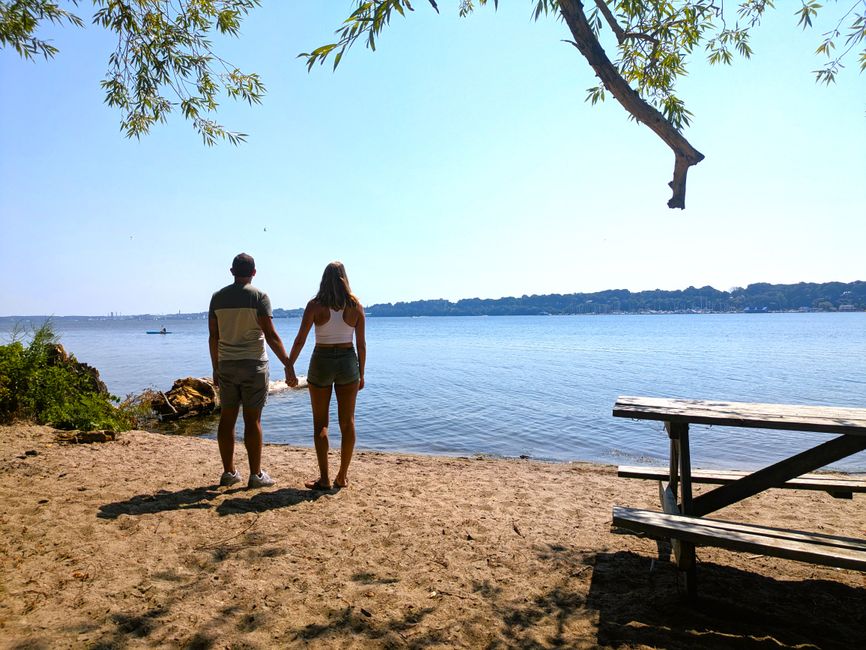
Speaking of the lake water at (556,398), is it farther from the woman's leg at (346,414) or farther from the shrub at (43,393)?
the woman's leg at (346,414)

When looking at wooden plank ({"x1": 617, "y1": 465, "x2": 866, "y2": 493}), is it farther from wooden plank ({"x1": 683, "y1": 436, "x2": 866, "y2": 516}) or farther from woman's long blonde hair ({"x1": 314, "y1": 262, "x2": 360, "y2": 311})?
woman's long blonde hair ({"x1": 314, "y1": 262, "x2": 360, "y2": 311})

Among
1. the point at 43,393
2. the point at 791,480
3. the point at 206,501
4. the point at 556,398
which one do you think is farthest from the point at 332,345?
the point at 556,398

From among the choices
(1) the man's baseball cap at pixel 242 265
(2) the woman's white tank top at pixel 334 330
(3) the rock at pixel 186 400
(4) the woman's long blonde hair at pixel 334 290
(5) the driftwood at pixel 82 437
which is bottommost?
(3) the rock at pixel 186 400

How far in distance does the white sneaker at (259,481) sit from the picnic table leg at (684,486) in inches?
155

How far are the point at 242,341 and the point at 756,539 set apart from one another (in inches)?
176

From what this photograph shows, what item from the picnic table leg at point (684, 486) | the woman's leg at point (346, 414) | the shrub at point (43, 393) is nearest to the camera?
the picnic table leg at point (684, 486)

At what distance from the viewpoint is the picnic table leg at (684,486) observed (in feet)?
10.3

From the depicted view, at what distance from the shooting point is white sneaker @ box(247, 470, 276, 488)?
543 cm

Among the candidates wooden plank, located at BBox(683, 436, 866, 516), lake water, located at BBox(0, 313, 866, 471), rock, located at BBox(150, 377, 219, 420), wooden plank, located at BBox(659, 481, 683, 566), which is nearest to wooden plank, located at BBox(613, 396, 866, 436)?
wooden plank, located at BBox(683, 436, 866, 516)

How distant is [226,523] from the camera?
4344mm

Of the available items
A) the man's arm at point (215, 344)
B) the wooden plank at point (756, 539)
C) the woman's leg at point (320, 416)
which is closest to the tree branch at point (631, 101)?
the wooden plank at point (756, 539)

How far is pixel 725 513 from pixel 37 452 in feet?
25.8

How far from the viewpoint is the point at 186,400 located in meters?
13.4

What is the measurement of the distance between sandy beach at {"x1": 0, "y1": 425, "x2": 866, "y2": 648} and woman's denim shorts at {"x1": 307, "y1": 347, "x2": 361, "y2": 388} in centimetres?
116
